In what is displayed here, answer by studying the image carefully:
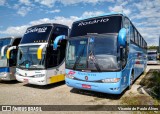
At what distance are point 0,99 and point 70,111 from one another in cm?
363

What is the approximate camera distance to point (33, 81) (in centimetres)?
977

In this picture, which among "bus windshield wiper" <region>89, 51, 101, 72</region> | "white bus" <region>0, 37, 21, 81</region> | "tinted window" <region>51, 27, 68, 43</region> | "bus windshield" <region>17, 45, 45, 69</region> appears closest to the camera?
"bus windshield wiper" <region>89, 51, 101, 72</region>

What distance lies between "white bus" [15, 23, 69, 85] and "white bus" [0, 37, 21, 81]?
139cm

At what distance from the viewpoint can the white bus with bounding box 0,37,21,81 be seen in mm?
11633

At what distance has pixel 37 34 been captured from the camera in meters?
10.4

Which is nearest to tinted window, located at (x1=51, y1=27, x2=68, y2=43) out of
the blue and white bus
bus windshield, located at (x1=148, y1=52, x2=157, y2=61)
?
the blue and white bus

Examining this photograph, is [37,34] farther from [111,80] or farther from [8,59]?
[111,80]

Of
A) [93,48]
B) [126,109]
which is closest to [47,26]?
[93,48]

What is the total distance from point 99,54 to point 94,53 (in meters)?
0.22

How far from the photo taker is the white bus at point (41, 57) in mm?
9578

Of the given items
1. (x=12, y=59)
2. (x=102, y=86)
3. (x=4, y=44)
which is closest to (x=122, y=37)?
(x=102, y=86)

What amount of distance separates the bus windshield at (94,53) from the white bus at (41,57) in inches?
75.3

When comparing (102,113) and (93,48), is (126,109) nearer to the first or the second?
(102,113)

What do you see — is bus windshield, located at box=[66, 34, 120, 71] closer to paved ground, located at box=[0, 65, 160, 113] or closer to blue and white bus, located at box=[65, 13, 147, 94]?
blue and white bus, located at box=[65, 13, 147, 94]
